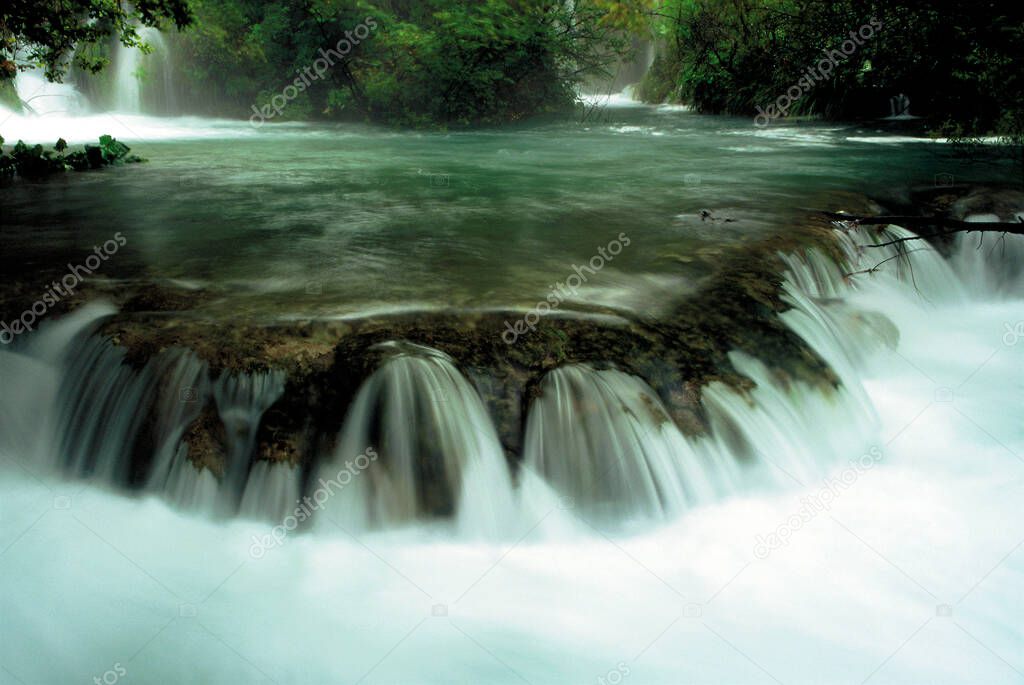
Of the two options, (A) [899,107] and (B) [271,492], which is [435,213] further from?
(A) [899,107]

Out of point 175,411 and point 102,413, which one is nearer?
point 175,411

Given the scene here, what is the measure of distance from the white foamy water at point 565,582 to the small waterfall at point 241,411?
0.23 m

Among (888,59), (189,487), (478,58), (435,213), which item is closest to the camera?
(189,487)

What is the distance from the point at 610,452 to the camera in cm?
396

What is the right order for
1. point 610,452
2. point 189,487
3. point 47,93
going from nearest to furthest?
point 189,487, point 610,452, point 47,93

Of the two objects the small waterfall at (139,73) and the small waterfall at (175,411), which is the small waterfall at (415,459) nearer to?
the small waterfall at (175,411)

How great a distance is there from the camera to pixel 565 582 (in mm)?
3658

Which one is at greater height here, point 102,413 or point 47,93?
point 47,93

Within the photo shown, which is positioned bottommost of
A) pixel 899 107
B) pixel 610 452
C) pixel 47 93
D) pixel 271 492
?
pixel 271 492

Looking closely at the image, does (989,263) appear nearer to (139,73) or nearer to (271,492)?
(271,492)

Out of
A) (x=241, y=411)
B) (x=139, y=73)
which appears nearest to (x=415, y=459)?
(x=241, y=411)

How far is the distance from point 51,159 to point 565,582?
963cm

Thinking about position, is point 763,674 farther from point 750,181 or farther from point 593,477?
point 750,181

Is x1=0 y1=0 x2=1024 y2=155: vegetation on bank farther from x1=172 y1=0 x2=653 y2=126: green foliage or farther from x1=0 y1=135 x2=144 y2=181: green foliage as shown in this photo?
x1=0 y1=135 x2=144 y2=181: green foliage
